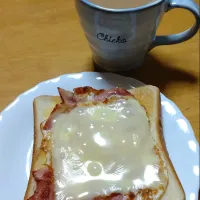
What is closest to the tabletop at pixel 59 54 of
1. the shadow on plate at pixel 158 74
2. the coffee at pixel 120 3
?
A: the shadow on plate at pixel 158 74

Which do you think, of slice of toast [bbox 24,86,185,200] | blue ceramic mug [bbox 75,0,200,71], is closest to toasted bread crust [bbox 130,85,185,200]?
slice of toast [bbox 24,86,185,200]

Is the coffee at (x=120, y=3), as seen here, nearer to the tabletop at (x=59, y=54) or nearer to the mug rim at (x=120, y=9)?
the mug rim at (x=120, y=9)

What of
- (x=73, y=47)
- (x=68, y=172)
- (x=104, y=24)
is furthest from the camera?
(x=73, y=47)

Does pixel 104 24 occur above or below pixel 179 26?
above

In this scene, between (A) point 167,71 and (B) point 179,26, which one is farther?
(B) point 179,26

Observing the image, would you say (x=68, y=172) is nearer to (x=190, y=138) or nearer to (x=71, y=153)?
(x=71, y=153)

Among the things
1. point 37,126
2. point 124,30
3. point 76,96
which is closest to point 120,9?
point 124,30

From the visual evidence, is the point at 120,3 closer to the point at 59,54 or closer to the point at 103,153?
the point at 59,54

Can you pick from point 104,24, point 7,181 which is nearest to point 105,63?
point 104,24
